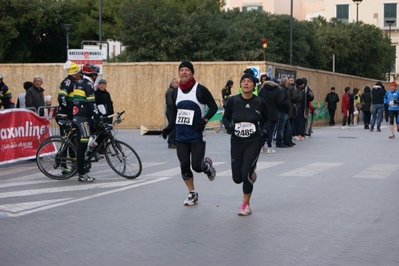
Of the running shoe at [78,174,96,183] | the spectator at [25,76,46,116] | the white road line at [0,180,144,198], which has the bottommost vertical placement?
the white road line at [0,180,144,198]

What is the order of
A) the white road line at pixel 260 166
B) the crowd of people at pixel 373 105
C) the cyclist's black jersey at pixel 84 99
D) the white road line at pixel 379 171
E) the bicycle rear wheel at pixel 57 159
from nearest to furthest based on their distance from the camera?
the cyclist's black jersey at pixel 84 99 → the bicycle rear wheel at pixel 57 159 → the white road line at pixel 379 171 → the white road line at pixel 260 166 → the crowd of people at pixel 373 105

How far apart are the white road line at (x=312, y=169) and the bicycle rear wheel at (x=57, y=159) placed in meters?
3.66

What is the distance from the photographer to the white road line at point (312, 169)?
1435cm

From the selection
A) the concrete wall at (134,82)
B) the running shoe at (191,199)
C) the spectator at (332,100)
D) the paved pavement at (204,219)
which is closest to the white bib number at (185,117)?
the running shoe at (191,199)

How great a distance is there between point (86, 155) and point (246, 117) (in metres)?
4.17

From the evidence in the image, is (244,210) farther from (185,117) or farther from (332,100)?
(332,100)

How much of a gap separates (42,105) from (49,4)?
36.0 metres

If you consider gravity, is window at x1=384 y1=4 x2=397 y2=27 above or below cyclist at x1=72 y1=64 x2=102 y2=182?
above

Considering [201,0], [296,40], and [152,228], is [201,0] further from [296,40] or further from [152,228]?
[152,228]

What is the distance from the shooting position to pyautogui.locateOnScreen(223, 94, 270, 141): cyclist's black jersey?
32.4 ft

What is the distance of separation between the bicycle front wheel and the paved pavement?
176mm

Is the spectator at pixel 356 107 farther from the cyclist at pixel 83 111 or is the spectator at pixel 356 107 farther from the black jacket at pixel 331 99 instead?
the cyclist at pixel 83 111

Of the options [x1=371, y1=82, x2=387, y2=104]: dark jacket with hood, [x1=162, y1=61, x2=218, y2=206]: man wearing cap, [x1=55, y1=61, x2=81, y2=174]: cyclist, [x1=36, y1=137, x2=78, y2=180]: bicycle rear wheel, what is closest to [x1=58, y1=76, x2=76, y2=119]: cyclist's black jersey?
[x1=55, y1=61, x2=81, y2=174]: cyclist

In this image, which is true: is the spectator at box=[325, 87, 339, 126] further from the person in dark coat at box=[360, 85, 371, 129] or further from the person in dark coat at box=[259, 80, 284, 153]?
the person in dark coat at box=[259, 80, 284, 153]
